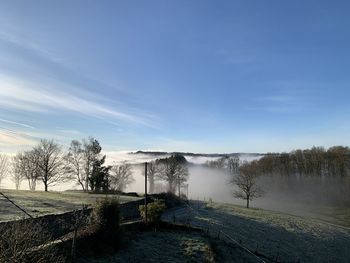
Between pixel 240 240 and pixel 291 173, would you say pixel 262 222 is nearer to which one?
pixel 240 240

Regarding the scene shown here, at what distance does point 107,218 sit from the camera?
33.0 meters

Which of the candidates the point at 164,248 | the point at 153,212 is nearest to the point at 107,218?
the point at 164,248

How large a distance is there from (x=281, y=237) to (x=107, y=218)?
27.5 meters

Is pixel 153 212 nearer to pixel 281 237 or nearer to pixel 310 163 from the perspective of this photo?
pixel 281 237

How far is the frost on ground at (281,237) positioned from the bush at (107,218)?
1376 cm

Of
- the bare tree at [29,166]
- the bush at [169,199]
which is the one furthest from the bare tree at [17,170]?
the bush at [169,199]

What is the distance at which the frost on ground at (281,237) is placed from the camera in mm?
43500

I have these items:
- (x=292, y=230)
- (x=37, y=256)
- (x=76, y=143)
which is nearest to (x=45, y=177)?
(x=76, y=143)

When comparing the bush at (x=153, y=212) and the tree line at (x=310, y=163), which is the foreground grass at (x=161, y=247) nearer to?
the bush at (x=153, y=212)

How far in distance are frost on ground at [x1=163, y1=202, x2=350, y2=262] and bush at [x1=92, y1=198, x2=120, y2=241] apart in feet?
45.1

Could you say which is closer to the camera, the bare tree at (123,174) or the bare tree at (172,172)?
the bare tree at (123,174)

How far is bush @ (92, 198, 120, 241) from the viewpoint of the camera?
32.3 meters

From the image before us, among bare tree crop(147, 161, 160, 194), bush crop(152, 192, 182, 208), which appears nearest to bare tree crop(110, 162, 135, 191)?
bare tree crop(147, 161, 160, 194)

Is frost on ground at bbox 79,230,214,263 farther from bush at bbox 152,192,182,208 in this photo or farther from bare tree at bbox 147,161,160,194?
bare tree at bbox 147,161,160,194
